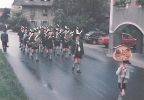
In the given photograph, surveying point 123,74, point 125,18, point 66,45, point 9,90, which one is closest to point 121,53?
point 123,74

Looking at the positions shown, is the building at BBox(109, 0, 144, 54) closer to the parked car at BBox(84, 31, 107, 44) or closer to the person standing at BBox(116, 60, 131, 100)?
the parked car at BBox(84, 31, 107, 44)

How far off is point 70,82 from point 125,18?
37.3 feet

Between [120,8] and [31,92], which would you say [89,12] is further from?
[31,92]

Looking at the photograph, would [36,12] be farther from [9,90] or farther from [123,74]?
[123,74]

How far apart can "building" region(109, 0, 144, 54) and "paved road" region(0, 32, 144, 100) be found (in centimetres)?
502

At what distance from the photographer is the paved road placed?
1027cm

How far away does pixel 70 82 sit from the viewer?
40.2 ft

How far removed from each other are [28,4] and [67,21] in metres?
21.8

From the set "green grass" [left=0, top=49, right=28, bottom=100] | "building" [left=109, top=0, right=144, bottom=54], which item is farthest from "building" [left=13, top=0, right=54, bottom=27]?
"green grass" [left=0, top=49, right=28, bottom=100]

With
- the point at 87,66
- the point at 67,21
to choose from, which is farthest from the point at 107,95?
the point at 67,21

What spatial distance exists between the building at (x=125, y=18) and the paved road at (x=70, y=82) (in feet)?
16.5

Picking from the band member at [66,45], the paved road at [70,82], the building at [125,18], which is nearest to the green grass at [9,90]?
the paved road at [70,82]

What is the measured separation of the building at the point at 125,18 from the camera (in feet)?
68.8

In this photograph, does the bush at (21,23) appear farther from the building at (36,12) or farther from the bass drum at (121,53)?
the bass drum at (121,53)
